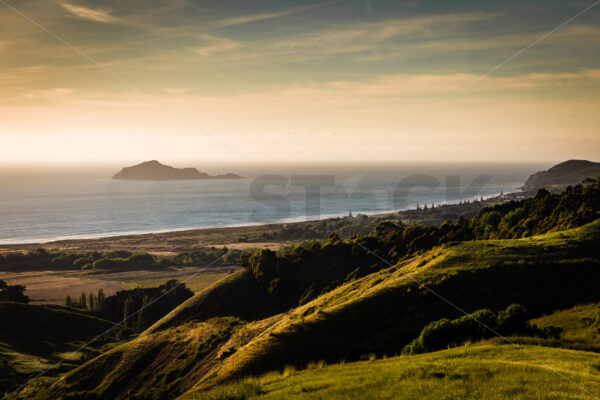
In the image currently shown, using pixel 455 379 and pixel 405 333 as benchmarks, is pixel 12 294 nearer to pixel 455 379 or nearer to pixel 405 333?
pixel 405 333

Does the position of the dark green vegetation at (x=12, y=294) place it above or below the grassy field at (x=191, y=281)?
above

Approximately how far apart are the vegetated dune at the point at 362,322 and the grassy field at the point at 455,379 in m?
3.31

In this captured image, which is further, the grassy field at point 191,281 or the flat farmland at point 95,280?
the grassy field at point 191,281

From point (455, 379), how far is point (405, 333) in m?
6.82

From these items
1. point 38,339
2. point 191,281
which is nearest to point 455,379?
point 38,339

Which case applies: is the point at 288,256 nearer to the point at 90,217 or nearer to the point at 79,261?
the point at 79,261

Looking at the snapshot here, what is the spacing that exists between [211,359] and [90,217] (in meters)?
191

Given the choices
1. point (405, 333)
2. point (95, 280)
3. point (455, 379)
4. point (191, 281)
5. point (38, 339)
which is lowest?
point (95, 280)

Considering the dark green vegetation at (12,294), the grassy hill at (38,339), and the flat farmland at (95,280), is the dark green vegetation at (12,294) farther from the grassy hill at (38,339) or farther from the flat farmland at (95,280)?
the grassy hill at (38,339)

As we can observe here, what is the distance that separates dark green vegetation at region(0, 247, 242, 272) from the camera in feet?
351

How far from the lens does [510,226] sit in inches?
1917

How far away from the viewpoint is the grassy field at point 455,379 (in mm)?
9984

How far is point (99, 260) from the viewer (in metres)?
109

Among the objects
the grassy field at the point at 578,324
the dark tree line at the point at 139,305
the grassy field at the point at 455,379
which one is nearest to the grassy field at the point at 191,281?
the dark tree line at the point at 139,305
